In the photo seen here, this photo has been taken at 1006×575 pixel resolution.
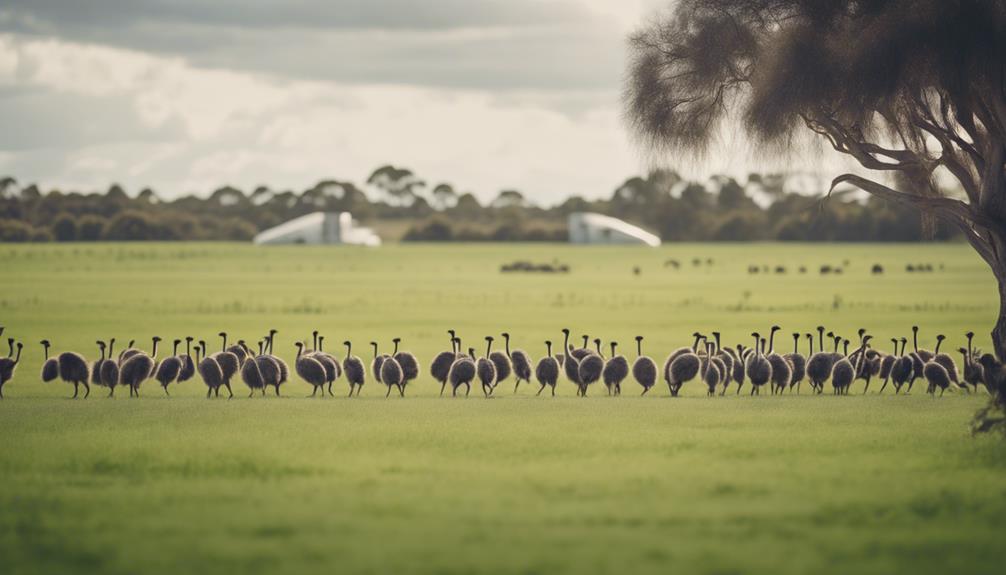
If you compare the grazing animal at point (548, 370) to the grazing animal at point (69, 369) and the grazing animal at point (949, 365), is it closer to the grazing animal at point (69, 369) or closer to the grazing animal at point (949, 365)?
the grazing animal at point (949, 365)

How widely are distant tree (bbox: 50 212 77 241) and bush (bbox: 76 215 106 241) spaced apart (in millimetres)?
606

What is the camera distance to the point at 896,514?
1253 centimetres

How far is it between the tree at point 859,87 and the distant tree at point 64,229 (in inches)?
5274

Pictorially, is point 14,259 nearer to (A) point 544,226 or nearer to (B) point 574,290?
(B) point 574,290

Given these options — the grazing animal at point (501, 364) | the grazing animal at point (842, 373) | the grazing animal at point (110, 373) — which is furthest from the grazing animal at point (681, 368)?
the grazing animal at point (110, 373)

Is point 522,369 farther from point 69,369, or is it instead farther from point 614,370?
point 69,369

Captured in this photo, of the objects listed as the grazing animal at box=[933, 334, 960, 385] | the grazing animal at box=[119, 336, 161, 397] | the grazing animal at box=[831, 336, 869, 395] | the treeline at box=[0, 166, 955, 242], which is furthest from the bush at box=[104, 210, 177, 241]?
the grazing animal at box=[933, 334, 960, 385]

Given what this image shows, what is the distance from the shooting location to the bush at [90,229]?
15150cm

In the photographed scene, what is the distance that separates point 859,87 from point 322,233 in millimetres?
144362

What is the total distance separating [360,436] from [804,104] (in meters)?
9.91

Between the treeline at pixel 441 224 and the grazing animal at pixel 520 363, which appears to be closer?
the grazing animal at pixel 520 363

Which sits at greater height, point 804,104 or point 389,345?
point 804,104

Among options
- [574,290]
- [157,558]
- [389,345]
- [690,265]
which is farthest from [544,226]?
[157,558]

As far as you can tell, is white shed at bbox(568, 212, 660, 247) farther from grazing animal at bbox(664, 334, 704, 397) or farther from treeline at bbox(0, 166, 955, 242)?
grazing animal at bbox(664, 334, 704, 397)
